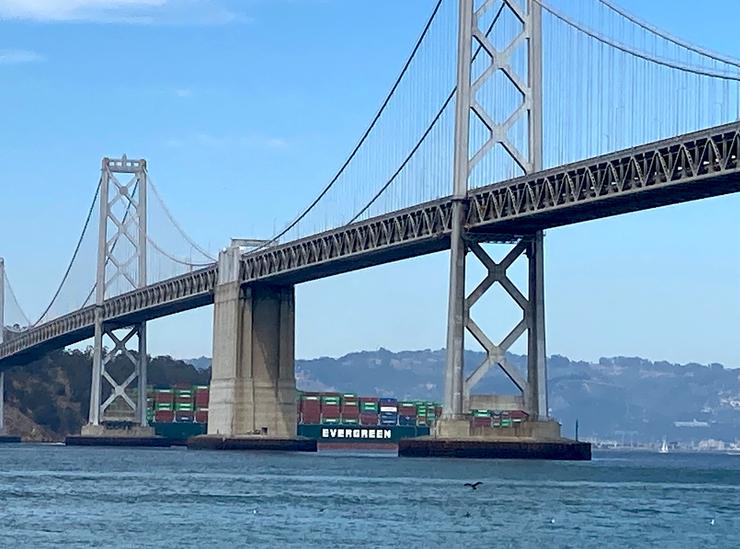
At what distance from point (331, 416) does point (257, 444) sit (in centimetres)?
5585

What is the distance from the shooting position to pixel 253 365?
8006 centimetres

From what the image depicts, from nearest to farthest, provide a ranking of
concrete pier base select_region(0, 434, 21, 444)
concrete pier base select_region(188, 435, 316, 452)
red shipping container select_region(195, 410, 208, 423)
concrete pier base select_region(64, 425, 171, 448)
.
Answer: concrete pier base select_region(188, 435, 316, 452)
concrete pier base select_region(64, 425, 171, 448)
concrete pier base select_region(0, 434, 21, 444)
red shipping container select_region(195, 410, 208, 423)

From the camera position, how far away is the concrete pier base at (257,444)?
78.3 metres

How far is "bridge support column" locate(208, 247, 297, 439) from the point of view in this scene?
79562 mm

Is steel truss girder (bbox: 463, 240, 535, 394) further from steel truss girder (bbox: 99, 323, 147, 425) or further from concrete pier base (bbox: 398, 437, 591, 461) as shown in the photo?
steel truss girder (bbox: 99, 323, 147, 425)

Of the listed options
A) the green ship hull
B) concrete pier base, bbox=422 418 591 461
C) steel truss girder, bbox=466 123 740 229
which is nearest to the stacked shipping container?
the green ship hull

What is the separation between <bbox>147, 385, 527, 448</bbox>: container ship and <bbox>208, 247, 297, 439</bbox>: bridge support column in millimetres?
40410

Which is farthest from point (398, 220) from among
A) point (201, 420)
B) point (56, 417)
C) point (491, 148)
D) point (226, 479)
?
point (56, 417)

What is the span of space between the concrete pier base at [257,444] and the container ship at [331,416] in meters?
39.4

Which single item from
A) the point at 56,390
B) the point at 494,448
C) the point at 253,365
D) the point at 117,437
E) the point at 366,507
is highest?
the point at 56,390

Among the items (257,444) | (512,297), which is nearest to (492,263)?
(512,297)

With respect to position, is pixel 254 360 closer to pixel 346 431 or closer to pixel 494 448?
pixel 494 448

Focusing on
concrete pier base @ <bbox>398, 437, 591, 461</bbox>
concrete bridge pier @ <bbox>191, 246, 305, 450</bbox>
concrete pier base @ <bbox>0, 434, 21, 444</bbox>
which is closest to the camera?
concrete pier base @ <bbox>398, 437, 591, 461</bbox>

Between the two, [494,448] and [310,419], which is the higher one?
[310,419]
